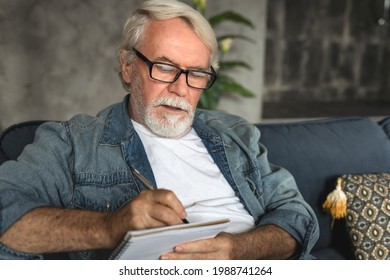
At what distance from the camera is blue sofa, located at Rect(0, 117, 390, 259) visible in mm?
1754

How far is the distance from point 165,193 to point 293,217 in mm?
563

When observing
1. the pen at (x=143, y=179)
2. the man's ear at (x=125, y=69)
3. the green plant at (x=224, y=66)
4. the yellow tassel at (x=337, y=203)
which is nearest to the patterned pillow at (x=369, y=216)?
the yellow tassel at (x=337, y=203)

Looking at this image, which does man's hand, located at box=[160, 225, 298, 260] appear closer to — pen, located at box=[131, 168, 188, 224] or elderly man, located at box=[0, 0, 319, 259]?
elderly man, located at box=[0, 0, 319, 259]

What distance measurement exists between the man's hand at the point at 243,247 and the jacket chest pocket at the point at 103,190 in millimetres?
311

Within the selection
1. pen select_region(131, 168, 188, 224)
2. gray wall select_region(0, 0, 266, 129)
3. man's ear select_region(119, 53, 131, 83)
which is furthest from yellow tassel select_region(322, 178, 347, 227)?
gray wall select_region(0, 0, 266, 129)

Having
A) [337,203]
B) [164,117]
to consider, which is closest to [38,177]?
[164,117]

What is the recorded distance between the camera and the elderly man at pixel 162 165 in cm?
115

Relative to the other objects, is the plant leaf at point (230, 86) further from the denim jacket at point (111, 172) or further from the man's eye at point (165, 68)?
the man's eye at point (165, 68)

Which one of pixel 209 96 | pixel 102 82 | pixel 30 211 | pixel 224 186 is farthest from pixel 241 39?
pixel 30 211

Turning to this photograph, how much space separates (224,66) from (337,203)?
7.09ft

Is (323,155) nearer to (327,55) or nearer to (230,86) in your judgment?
(230,86)

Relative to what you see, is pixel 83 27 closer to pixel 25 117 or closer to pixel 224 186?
pixel 25 117

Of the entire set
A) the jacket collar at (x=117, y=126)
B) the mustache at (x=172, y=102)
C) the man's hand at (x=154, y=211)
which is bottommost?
the man's hand at (x=154, y=211)

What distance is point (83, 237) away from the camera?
3.56 ft
